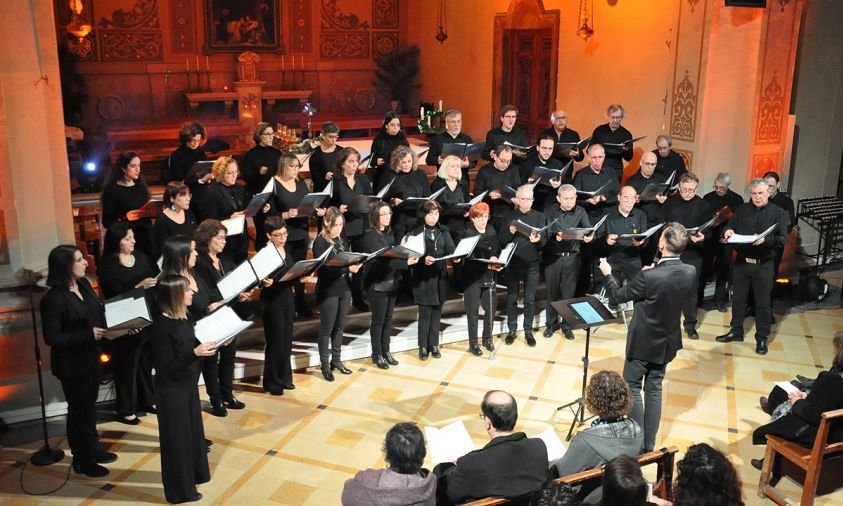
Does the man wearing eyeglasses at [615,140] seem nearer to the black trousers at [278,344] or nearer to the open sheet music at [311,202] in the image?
the open sheet music at [311,202]

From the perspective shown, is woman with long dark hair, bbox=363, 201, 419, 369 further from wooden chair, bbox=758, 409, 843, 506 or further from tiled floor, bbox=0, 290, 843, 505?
wooden chair, bbox=758, 409, 843, 506

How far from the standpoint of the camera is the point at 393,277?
6.89 meters

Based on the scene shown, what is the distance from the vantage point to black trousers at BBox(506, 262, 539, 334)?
7.59 m

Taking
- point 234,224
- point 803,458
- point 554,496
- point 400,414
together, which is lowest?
point 400,414

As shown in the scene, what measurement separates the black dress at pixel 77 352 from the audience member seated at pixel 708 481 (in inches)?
146

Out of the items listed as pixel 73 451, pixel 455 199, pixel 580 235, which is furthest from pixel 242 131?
pixel 73 451

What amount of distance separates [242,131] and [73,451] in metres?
8.39

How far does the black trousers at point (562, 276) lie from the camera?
300 inches

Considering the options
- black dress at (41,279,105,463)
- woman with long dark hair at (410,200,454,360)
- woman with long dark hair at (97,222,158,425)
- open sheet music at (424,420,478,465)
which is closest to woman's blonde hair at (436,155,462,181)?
woman with long dark hair at (410,200,454,360)

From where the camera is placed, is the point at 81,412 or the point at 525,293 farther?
the point at 525,293

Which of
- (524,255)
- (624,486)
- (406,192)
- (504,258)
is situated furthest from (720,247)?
(624,486)

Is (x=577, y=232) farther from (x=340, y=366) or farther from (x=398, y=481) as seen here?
(x=398, y=481)

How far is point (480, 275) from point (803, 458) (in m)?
3.03

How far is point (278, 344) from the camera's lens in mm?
6504
